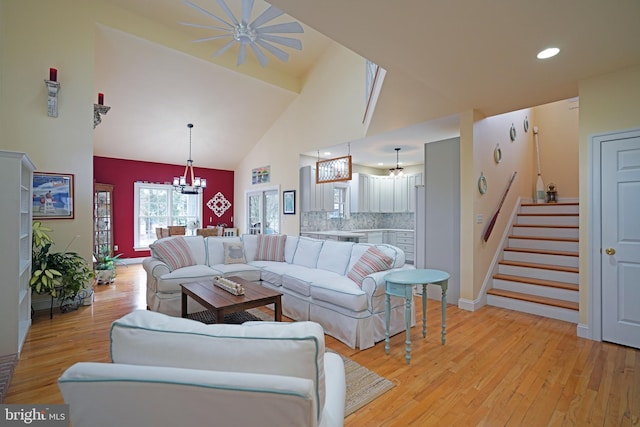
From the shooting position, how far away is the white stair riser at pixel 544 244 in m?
4.22

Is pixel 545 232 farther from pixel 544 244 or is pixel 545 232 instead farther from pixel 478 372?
pixel 478 372

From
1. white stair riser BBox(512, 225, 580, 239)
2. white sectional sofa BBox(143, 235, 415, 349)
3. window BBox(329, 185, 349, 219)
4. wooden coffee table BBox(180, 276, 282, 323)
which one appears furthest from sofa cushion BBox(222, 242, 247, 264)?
white stair riser BBox(512, 225, 580, 239)

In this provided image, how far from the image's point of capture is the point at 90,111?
4.11m

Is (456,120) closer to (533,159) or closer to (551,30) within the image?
(551,30)

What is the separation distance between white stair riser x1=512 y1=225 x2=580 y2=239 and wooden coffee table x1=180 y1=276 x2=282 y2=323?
420cm

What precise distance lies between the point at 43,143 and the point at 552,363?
6107 millimetres

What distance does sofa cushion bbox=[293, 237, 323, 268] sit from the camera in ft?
13.8

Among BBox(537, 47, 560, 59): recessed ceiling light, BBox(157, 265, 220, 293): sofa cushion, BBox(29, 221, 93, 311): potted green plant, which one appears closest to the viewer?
BBox(537, 47, 560, 59): recessed ceiling light

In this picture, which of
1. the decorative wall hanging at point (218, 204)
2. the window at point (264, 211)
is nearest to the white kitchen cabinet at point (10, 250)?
the window at point (264, 211)

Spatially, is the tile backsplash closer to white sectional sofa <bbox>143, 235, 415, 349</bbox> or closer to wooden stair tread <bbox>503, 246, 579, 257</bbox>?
white sectional sofa <bbox>143, 235, 415, 349</bbox>

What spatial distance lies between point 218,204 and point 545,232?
316 inches

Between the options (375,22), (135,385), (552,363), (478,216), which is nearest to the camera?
(135,385)

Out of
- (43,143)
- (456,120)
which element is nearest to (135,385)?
(43,143)

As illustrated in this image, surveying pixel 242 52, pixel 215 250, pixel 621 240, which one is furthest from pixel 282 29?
pixel 621 240
